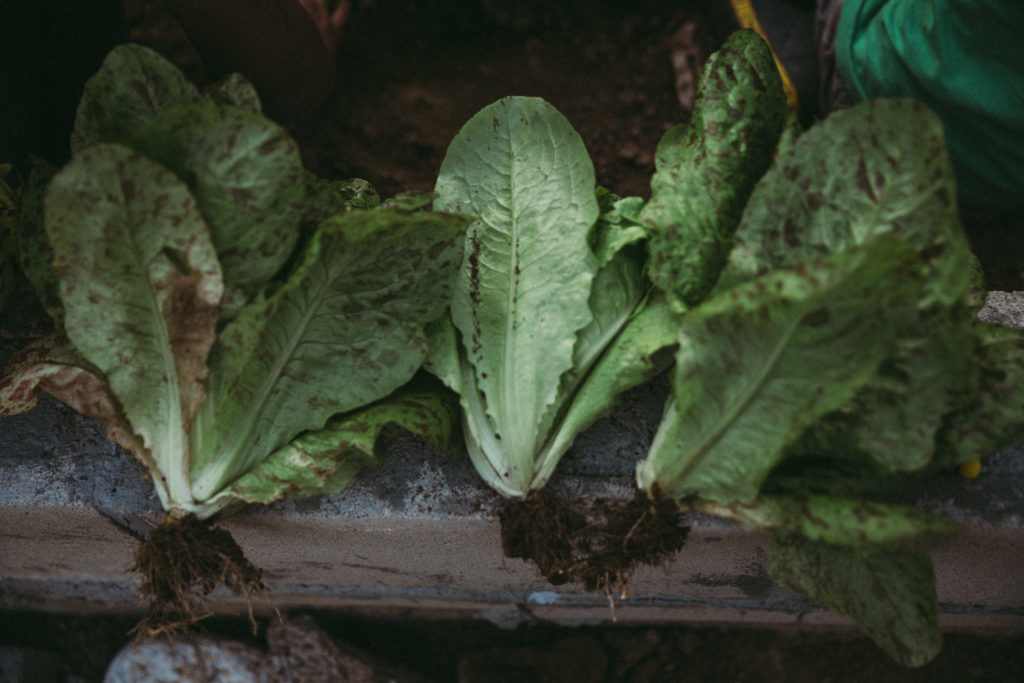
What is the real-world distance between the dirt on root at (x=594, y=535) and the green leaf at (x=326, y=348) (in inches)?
16.0

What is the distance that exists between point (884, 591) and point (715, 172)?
90 centimetres

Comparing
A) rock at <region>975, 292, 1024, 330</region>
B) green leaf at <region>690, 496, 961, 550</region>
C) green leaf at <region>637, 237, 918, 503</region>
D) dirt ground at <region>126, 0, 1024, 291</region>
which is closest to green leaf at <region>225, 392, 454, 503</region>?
green leaf at <region>637, 237, 918, 503</region>

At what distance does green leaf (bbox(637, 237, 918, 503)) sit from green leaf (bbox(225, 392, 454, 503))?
507mm

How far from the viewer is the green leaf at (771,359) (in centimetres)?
101

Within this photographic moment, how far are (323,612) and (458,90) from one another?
2.13 metres

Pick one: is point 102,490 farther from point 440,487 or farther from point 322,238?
point 322,238

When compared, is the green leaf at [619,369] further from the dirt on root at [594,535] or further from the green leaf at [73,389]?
the green leaf at [73,389]

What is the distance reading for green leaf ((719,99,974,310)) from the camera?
1.12 meters

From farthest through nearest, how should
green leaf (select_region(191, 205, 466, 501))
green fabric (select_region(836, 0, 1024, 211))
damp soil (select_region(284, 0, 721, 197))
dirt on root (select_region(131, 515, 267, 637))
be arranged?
1. damp soil (select_region(284, 0, 721, 197))
2. green fabric (select_region(836, 0, 1024, 211))
3. dirt on root (select_region(131, 515, 267, 637))
4. green leaf (select_region(191, 205, 466, 501))

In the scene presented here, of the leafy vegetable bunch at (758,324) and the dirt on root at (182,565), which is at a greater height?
the leafy vegetable bunch at (758,324)

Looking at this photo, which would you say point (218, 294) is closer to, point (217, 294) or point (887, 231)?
point (217, 294)

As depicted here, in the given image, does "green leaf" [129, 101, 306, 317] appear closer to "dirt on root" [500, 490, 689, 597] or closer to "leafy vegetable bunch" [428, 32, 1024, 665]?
"leafy vegetable bunch" [428, 32, 1024, 665]

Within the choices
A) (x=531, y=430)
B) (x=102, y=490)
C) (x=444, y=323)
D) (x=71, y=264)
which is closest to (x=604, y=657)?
(x=531, y=430)

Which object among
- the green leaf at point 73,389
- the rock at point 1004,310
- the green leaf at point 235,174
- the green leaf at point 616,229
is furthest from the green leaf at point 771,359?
the green leaf at point 73,389
